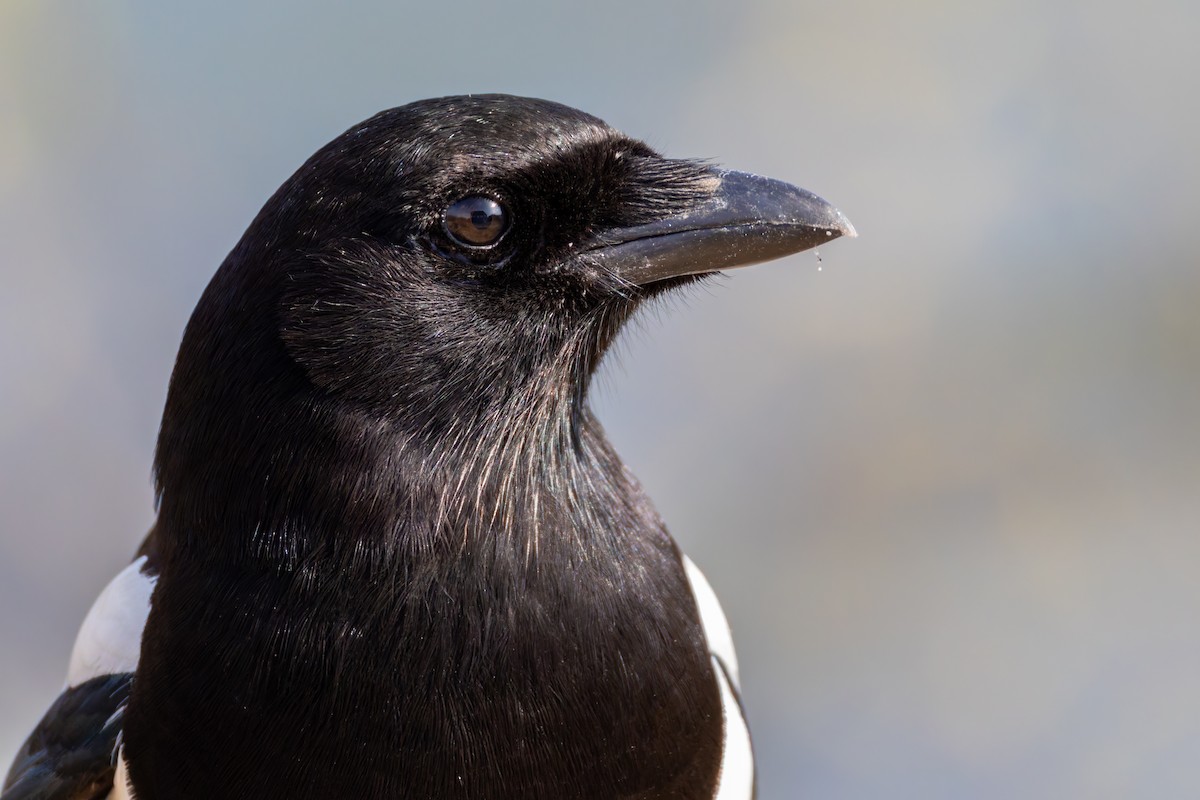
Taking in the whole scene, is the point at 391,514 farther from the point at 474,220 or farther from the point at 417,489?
the point at 474,220

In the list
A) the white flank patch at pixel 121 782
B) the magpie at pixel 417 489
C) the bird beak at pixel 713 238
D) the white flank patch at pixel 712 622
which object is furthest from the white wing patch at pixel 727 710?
the white flank patch at pixel 121 782

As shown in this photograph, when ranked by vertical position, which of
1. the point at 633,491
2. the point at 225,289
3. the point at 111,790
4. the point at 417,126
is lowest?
the point at 111,790

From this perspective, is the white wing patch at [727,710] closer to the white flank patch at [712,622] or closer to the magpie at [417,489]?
the white flank patch at [712,622]

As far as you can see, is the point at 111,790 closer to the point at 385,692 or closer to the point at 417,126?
the point at 385,692

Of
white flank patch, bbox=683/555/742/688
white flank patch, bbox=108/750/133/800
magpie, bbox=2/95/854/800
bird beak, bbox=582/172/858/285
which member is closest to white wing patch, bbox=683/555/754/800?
white flank patch, bbox=683/555/742/688

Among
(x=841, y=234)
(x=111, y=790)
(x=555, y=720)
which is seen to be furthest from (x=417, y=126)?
(x=111, y=790)
